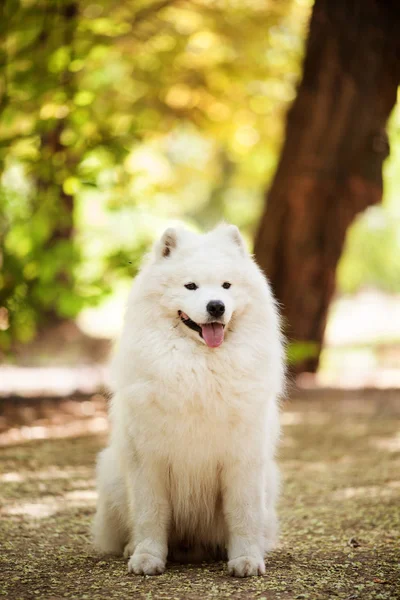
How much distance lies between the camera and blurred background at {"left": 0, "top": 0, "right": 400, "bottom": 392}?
827 cm

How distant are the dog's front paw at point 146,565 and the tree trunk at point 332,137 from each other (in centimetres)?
627

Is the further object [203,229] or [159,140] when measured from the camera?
[159,140]

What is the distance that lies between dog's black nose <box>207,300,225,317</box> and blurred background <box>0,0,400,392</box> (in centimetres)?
176

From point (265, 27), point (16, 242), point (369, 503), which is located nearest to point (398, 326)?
point (265, 27)

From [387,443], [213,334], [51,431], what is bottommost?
[51,431]

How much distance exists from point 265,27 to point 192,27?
1310 mm

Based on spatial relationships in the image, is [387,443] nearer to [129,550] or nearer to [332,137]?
[332,137]

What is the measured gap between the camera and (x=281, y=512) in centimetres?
559

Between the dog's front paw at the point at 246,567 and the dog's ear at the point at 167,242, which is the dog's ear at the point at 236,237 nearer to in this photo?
the dog's ear at the point at 167,242

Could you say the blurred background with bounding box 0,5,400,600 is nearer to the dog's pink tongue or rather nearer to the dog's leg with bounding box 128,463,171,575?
the dog's leg with bounding box 128,463,171,575

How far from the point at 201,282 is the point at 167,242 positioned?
1.17 feet

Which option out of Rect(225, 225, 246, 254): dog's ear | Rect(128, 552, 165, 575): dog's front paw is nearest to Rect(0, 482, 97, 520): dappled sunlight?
Rect(128, 552, 165, 575): dog's front paw

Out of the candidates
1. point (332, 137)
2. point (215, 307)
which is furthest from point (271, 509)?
point (332, 137)

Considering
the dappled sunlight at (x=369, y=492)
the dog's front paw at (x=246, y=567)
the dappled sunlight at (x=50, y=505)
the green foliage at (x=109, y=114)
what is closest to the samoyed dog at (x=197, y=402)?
the dog's front paw at (x=246, y=567)
